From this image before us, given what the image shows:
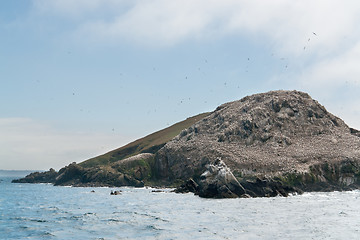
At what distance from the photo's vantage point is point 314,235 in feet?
101

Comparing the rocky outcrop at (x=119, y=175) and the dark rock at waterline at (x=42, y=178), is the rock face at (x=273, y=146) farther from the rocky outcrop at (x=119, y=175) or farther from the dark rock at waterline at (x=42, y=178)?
the dark rock at waterline at (x=42, y=178)

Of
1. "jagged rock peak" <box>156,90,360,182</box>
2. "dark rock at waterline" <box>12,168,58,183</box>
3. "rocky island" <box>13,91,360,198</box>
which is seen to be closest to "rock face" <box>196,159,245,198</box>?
"rocky island" <box>13,91,360,198</box>

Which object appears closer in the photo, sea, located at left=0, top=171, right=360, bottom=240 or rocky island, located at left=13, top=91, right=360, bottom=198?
sea, located at left=0, top=171, right=360, bottom=240

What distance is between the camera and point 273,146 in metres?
106

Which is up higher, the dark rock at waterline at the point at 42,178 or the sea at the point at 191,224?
the dark rock at waterline at the point at 42,178

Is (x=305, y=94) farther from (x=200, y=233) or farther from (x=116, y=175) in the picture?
(x=200, y=233)

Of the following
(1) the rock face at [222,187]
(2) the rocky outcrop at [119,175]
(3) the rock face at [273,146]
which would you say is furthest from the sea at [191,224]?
(2) the rocky outcrop at [119,175]

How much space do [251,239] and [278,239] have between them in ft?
7.09

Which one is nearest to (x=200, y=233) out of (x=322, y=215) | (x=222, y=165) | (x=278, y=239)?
(x=278, y=239)

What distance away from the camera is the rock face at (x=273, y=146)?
301 feet

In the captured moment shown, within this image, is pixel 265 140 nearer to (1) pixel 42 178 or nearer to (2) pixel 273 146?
(2) pixel 273 146

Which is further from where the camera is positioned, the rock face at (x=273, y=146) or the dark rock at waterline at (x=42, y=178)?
the dark rock at waterline at (x=42, y=178)

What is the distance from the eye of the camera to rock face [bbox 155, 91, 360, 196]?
9181 cm

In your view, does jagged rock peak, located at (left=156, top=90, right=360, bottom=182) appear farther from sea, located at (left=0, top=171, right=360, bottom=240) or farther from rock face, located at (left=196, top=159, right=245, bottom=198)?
sea, located at (left=0, top=171, right=360, bottom=240)
